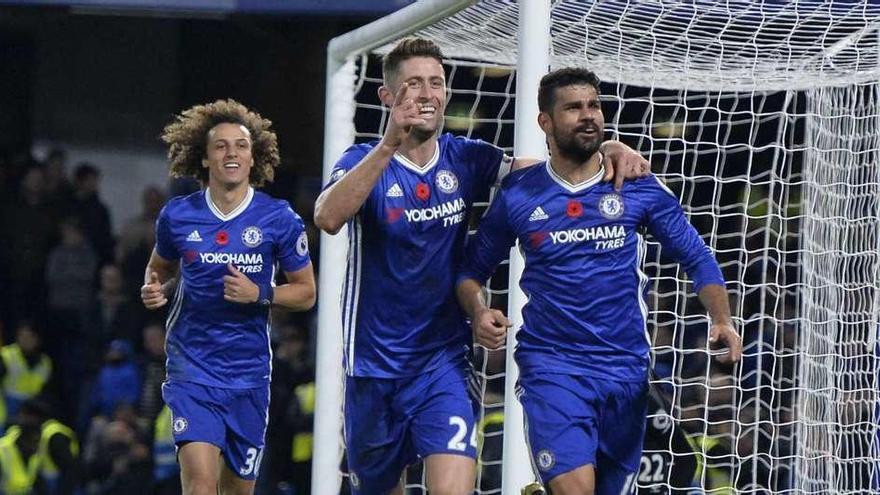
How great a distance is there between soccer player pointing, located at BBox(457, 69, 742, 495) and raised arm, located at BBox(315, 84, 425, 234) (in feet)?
1.47

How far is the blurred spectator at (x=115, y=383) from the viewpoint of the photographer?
10.8 metres

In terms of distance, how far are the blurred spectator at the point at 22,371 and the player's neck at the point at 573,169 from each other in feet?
21.3

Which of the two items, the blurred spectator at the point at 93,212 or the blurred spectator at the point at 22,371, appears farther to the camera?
the blurred spectator at the point at 93,212

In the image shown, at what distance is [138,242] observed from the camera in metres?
12.1

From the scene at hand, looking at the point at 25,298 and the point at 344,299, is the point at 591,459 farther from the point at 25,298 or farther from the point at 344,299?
the point at 25,298

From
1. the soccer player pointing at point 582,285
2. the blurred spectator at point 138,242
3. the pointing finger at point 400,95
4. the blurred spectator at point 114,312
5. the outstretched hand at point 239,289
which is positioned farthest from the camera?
the blurred spectator at point 138,242

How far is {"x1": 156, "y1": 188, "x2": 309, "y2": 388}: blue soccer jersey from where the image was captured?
6.66 meters

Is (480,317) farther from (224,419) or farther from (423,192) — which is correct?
(224,419)

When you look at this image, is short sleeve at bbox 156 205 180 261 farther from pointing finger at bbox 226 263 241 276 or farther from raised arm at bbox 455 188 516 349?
raised arm at bbox 455 188 516 349

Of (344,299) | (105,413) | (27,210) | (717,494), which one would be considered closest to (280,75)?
(27,210)

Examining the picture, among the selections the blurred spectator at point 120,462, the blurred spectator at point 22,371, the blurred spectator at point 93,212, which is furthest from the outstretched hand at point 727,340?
the blurred spectator at point 93,212

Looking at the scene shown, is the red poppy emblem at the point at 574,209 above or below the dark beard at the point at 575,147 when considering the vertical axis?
below

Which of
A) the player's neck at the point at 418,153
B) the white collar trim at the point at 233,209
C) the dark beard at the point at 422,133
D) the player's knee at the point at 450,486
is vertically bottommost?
the player's knee at the point at 450,486

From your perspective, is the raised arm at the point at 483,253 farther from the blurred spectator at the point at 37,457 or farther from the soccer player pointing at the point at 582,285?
the blurred spectator at the point at 37,457
